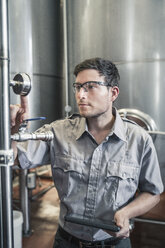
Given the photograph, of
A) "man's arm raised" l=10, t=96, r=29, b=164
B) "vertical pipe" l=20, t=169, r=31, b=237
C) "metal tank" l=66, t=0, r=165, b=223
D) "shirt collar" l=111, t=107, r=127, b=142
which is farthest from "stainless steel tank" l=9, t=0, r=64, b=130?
"man's arm raised" l=10, t=96, r=29, b=164

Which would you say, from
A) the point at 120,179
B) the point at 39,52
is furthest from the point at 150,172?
the point at 39,52

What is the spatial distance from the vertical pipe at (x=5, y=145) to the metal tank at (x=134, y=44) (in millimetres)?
1395

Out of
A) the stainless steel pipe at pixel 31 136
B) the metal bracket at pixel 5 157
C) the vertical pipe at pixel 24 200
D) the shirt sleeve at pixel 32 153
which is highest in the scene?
the stainless steel pipe at pixel 31 136

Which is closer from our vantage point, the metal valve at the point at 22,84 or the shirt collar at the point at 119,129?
the metal valve at the point at 22,84

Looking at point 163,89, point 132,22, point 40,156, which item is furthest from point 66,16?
point 40,156

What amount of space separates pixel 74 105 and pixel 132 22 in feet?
2.69

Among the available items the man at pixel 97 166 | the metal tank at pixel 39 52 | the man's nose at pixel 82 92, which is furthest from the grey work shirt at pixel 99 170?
the metal tank at pixel 39 52

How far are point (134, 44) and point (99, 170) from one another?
3.62 ft

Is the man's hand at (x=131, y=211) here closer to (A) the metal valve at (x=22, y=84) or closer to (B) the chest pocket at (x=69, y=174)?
(B) the chest pocket at (x=69, y=174)

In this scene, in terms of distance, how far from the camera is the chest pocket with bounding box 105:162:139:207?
116 cm

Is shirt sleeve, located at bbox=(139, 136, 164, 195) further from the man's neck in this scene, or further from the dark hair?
the dark hair

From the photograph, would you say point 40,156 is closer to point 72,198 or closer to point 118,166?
point 72,198

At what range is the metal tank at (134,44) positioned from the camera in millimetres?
1788

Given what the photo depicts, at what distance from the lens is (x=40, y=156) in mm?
1255
